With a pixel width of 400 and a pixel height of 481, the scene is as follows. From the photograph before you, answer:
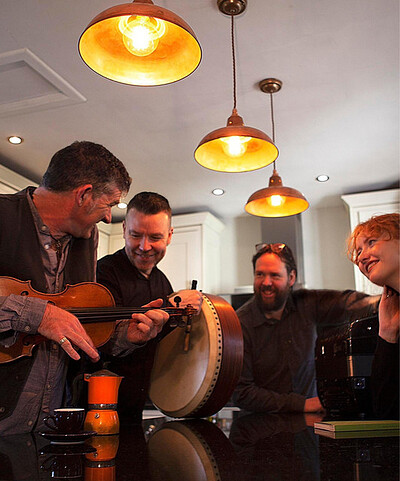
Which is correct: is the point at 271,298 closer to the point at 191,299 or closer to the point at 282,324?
the point at 282,324

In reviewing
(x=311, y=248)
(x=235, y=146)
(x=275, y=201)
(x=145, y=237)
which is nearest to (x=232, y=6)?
(x=235, y=146)

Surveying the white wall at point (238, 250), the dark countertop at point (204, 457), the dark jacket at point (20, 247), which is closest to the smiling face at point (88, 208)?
the dark jacket at point (20, 247)

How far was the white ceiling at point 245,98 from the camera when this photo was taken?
217cm

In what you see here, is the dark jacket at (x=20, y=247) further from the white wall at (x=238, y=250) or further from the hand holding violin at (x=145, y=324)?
the white wall at (x=238, y=250)

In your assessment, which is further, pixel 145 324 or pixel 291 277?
pixel 291 277

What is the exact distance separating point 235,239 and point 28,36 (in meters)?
3.26

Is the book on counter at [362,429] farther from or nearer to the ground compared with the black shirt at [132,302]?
nearer to the ground

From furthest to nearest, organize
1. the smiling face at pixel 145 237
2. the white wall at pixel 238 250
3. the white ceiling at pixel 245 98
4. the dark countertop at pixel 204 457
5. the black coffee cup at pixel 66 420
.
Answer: the white wall at pixel 238 250, the white ceiling at pixel 245 98, the smiling face at pixel 145 237, the black coffee cup at pixel 66 420, the dark countertop at pixel 204 457

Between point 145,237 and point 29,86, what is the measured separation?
153 centimetres

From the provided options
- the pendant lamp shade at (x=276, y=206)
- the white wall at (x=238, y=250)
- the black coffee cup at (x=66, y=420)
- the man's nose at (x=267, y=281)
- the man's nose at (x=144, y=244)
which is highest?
the white wall at (x=238, y=250)

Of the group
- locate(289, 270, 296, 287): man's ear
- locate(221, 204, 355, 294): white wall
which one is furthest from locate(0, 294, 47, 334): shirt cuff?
locate(221, 204, 355, 294): white wall

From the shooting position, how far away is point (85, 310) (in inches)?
47.0

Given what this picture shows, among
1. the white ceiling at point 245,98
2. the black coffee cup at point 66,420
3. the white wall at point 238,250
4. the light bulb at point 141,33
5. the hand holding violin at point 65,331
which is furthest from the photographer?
the white wall at point 238,250

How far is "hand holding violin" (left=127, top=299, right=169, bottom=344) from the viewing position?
1.23 metres
